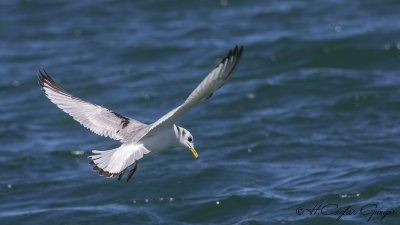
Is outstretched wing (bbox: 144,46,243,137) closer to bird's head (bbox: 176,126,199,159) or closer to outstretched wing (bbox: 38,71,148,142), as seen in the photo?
bird's head (bbox: 176,126,199,159)

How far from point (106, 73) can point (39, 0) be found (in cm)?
541

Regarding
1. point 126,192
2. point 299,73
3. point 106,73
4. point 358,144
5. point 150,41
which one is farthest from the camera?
point 150,41

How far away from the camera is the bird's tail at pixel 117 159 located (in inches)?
281

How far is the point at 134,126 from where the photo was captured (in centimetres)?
828

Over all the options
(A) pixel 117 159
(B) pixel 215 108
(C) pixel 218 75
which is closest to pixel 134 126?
(A) pixel 117 159

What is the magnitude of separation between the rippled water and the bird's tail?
2.05m

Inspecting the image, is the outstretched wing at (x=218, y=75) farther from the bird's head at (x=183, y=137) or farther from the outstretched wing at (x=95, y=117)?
the outstretched wing at (x=95, y=117)

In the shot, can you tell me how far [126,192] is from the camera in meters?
10.2

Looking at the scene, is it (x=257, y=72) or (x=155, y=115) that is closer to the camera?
(x=155, y=115)

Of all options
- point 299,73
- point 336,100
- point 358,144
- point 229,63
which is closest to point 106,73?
point 299,73

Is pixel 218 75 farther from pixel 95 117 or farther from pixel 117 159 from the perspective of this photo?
pixel 95 117

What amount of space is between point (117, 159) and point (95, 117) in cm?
137

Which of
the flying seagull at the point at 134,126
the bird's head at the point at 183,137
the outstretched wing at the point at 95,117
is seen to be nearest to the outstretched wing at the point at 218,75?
the flying seagull at the point at 134,126

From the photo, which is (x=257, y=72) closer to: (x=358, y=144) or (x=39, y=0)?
(x=358, y=144)
